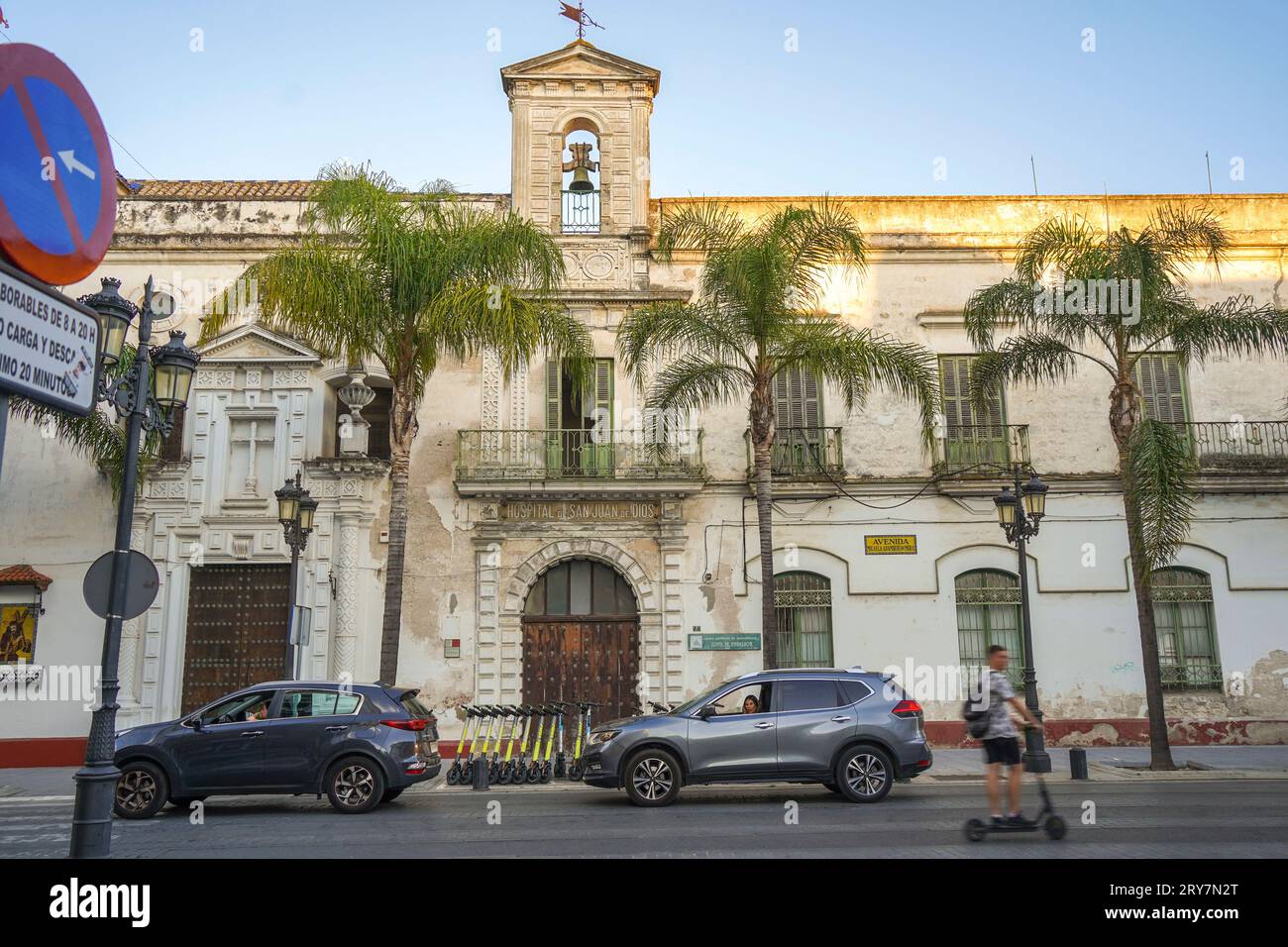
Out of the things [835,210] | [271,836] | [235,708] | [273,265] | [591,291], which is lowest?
[271,836]

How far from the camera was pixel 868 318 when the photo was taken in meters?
21.9

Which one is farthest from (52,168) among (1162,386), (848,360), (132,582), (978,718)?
(1162,386)

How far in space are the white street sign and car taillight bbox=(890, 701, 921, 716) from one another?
36.0 feet

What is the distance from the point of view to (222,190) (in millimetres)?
22828

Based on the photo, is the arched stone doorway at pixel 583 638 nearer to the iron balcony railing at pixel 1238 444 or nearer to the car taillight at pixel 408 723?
the car taillight at pixel 408 723

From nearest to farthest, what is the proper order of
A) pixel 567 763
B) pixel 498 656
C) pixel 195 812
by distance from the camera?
1. pixel 195 812
2. pixel 567 763
3. pixel 498 656

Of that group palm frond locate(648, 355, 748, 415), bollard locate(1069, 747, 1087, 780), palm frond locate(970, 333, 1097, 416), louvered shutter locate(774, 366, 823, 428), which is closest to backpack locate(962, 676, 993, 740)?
bollard locate(1069, 747, 1087, 780)

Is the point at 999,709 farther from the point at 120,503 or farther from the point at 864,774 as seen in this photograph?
the point at 120,503

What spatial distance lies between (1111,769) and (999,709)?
8.34 m

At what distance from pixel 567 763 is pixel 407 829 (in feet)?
17.0

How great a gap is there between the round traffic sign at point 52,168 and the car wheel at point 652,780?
1004 centimetres

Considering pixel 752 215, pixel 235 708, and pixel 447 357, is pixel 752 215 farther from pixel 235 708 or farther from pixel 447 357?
pixel 235 708

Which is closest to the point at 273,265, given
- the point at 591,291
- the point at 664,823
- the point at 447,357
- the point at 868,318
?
the point at 447,357

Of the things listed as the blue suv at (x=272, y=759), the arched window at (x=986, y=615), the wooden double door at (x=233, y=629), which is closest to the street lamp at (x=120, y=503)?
the blue suv at (x=272, y=759)
